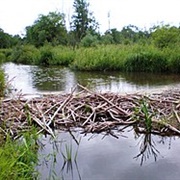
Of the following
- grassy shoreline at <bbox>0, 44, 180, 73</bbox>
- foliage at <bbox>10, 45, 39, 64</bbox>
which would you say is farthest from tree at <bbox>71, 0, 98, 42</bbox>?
grassy shoreline at <bbox>0, 44, 180, 73</bbox>

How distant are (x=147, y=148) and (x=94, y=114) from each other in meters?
1.18

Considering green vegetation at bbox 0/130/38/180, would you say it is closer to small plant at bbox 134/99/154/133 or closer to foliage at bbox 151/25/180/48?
small plant at bbox 134/99/154/133

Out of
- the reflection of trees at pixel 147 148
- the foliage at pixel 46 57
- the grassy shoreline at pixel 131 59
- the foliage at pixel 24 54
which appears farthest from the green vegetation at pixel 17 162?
the foliage at pixel 24 54

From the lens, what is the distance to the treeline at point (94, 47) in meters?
14.3

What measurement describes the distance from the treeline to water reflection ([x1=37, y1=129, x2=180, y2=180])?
9252 millimetres

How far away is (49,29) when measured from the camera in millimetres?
31969

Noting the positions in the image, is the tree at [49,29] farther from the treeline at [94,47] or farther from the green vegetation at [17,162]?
the green vegetation at [17,162]

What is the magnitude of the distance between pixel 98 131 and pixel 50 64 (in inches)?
655

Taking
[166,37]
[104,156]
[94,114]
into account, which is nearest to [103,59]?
[166,37]

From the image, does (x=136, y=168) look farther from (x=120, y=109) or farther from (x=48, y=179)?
(x=120, y=109)

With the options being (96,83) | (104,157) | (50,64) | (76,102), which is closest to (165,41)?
(96,83)

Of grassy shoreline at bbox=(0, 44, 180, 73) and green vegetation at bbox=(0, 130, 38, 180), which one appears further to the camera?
grassy shoreline at bbox=(0, 44, 180, 73)

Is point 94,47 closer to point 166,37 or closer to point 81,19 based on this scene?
point 166,37

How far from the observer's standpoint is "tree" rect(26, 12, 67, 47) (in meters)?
31.4
